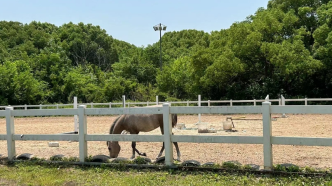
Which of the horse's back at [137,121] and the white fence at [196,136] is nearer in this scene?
the white fence at [196,136]

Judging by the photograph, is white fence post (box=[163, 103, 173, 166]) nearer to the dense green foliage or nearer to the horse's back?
the horse's back

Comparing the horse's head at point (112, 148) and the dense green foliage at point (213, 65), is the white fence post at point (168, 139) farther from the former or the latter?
the dense green foliage at point (213, 65)

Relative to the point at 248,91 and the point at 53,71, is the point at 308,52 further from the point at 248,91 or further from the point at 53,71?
the point at 53,71

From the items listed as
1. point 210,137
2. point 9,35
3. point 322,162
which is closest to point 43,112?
point 210,137

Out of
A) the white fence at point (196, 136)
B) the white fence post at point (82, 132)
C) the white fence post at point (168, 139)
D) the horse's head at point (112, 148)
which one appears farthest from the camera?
the horse's head at point (112, 148)

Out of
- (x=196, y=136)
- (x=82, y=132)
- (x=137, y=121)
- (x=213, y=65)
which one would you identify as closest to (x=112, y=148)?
(x=137, y=121)

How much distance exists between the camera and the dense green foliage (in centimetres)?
2520

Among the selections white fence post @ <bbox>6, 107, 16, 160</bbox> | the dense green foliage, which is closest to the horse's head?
white fence post @ <bbox>6, 107, 16, 160</bbox>

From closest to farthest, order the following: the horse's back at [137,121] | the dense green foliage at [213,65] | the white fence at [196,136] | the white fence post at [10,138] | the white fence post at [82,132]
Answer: the white fence at [196,136] < the white fence post at [82,132] < the white fence post at [10,138] < the horse's back at [137,121] < the dense green foliage at [213,65]

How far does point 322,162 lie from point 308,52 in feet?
68.5

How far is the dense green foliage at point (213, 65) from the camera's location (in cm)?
2520

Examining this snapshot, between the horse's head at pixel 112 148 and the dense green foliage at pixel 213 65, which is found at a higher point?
the dense green foliage at pixel 213 65

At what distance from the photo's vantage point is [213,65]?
2683 cm

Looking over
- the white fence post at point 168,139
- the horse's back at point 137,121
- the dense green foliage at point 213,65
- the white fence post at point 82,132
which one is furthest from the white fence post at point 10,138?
the dense green foliage at point 213,65
